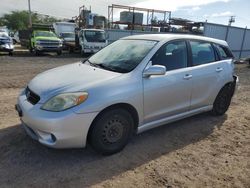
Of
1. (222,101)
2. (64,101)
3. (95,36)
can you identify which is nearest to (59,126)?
(64,101)

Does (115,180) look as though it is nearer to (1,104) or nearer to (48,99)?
(48,99)

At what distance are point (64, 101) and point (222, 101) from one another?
3.49m

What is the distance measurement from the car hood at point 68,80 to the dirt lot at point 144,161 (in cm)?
88

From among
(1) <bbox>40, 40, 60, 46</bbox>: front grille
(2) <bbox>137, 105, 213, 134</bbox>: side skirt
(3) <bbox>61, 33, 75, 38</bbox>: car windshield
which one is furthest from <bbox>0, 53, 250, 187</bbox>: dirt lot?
(3) <bbox>61, 33, 75, 38</bbox>: car windshield

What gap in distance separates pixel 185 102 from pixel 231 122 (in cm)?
144

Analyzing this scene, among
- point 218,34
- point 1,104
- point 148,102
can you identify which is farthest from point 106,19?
point 148,102

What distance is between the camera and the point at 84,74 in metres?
3.61

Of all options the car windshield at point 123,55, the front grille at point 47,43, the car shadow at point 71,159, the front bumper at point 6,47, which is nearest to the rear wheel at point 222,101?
the car shadow at point 71,159

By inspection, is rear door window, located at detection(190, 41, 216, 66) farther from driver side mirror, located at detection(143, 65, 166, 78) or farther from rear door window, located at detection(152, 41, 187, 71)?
driver side mirror, located at detection(143, 65, 166, 78)

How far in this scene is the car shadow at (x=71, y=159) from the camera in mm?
2967

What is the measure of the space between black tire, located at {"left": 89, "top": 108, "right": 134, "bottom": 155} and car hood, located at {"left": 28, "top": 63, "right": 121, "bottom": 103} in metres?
0.46

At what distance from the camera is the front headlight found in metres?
3.05

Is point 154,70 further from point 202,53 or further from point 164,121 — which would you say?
point 202,53

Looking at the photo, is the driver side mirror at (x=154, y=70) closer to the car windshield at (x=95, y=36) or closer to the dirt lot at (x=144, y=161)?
the dirt lot at (x=144, y=161)
